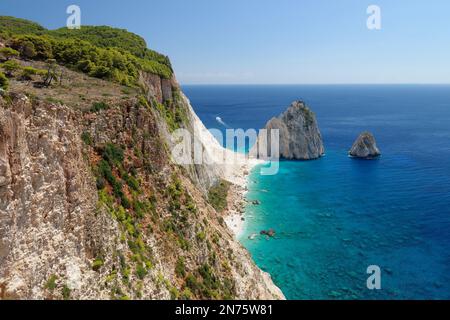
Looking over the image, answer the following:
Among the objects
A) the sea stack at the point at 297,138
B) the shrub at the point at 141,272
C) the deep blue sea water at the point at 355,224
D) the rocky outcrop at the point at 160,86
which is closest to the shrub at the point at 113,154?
the shrub at the point at 141,272

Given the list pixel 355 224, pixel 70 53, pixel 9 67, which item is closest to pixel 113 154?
pixel 9 67

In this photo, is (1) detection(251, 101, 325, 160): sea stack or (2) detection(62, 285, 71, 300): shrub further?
(1) detection(251, 101, 325, 160): sea stack

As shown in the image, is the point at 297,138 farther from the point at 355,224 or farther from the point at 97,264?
the point at 97,264

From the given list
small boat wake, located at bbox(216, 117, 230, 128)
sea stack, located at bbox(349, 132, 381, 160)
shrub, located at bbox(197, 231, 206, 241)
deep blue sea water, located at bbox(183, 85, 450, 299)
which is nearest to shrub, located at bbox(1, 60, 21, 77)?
shrub, located at bbox(197, 231, 206, 241)

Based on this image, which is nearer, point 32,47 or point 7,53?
point 7,53

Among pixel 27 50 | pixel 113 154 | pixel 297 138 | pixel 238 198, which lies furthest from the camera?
pixel 297 138

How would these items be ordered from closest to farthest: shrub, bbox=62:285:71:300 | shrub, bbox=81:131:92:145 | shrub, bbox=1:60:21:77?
shrub, bbox=62:285:71:300 → shrub, bbox=81:131:92:145 → shrub, bbox=1:60:21:77

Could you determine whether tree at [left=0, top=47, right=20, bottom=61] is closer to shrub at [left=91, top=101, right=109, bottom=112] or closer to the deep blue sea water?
shrub at [left=91, top=101, right=109, bottom=112]

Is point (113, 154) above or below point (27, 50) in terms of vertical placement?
below
